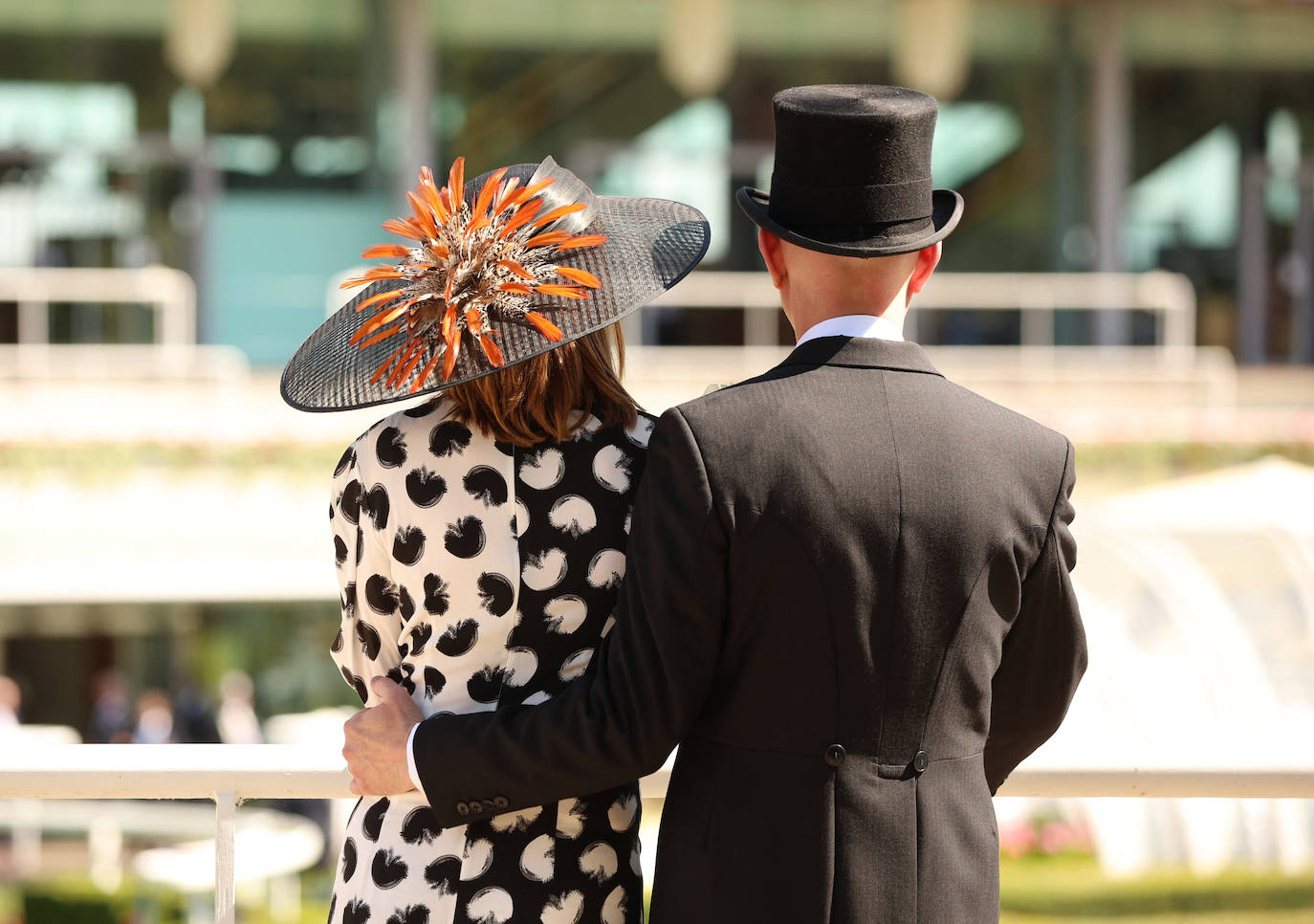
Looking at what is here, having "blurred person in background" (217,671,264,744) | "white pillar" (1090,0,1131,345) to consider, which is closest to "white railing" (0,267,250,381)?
"blurred person in background" (217,671,264,744)

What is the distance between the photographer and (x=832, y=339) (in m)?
1.56

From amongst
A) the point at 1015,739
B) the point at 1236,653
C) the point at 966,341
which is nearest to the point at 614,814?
the point at 1015,739

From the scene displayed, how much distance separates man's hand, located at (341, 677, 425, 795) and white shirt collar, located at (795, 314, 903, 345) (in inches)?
22.7

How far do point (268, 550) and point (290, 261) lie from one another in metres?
4.43

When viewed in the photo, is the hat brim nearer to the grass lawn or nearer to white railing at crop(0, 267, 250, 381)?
the grass lawn

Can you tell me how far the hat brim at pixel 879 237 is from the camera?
5.04 ft

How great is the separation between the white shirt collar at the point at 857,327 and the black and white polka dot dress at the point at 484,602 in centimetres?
25

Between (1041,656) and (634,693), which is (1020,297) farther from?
(634,693)

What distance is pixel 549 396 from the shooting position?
5.30ft

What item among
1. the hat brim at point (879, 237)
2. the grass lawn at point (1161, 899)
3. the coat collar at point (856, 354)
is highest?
the hat brim at point (879, 237)

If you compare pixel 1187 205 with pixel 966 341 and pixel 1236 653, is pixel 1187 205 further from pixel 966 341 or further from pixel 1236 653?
pixel 1236 653

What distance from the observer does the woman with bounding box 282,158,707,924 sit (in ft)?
5.17

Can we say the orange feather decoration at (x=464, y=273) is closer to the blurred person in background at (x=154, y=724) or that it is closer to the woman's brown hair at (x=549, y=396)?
the woman's brown hair at (x=549, y=396)

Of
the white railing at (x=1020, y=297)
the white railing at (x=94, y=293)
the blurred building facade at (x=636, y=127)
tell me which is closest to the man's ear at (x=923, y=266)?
the white railing at (x=1020, y=297)
